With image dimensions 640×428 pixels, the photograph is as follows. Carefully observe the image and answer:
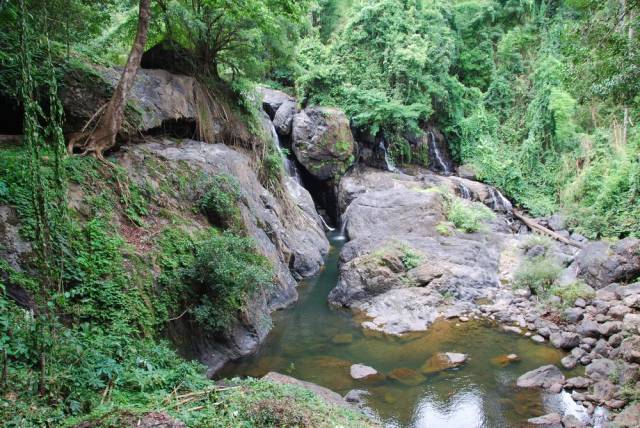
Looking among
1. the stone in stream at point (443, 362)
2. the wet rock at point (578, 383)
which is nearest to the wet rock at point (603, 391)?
the wet rock at point (578, 383)

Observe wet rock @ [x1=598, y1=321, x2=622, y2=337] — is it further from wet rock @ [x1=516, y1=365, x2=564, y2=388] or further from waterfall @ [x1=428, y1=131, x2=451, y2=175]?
waterfall @ [x1=428, y1=131, x2=451, y2=175]

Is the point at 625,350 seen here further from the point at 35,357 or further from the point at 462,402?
the point at 35,357

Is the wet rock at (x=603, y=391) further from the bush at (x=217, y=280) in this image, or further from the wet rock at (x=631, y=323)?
the bush at (x=217, y=280)

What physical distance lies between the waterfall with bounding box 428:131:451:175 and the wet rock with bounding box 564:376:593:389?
57.5 feet

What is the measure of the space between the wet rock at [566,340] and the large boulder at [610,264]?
363 cm

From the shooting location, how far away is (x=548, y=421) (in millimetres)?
6551

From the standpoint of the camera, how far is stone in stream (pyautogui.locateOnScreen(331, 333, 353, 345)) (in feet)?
31.4

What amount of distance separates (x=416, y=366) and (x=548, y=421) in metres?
2.54

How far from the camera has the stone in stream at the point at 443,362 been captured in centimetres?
838

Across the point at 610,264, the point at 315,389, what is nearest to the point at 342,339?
the point at 315,389

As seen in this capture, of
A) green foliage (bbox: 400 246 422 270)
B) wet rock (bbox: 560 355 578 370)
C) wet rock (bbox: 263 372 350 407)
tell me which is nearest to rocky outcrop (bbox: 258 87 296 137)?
green foliage (bbox: 400 246 422 270)

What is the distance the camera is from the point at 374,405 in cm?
714

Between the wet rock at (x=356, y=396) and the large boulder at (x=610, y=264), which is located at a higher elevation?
the wet rock at (x=356, y=396)

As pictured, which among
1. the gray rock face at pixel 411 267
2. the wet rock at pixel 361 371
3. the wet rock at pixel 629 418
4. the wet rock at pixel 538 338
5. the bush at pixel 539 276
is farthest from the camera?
the bush at pixel 539 276
